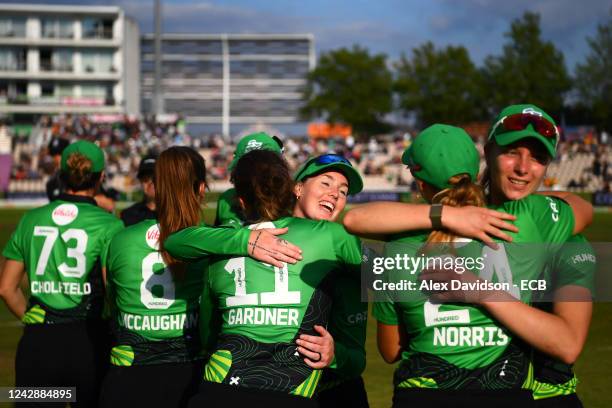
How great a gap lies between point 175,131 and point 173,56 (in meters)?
68.0

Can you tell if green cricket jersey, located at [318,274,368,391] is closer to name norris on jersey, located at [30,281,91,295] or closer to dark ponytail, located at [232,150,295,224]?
dark ponytail, located at [232,150,295,224]

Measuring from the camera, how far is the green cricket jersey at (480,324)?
9.93ft

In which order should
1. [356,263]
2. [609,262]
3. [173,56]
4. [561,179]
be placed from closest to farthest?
[356,263], [609,262], [561,179], [173,56]

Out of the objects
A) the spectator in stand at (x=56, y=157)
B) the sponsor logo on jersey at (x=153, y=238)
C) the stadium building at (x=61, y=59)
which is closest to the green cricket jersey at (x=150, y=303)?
the sponsor logo on jersey at (x=153, y=238)

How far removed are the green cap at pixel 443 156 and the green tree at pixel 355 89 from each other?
280 ft

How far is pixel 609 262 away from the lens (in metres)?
4.01

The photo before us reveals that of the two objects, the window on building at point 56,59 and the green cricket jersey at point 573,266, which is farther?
the window on building at point 56,59

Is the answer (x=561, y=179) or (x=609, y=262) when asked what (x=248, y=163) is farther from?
(x=561, y=179)

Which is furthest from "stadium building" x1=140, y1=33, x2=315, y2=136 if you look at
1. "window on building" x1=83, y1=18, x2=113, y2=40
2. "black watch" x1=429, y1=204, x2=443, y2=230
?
"black watch" x1=429, y1=204, x2=443, y2=230

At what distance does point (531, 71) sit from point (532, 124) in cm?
6587

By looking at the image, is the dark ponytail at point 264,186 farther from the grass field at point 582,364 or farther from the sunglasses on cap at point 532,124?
the grass field at point 582,364

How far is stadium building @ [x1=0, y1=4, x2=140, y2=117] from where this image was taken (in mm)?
83562

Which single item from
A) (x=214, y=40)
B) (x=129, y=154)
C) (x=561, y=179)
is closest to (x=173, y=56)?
(x=214, y=40)

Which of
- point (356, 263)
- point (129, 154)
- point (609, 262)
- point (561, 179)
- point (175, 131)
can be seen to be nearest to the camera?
point (356, 263)
